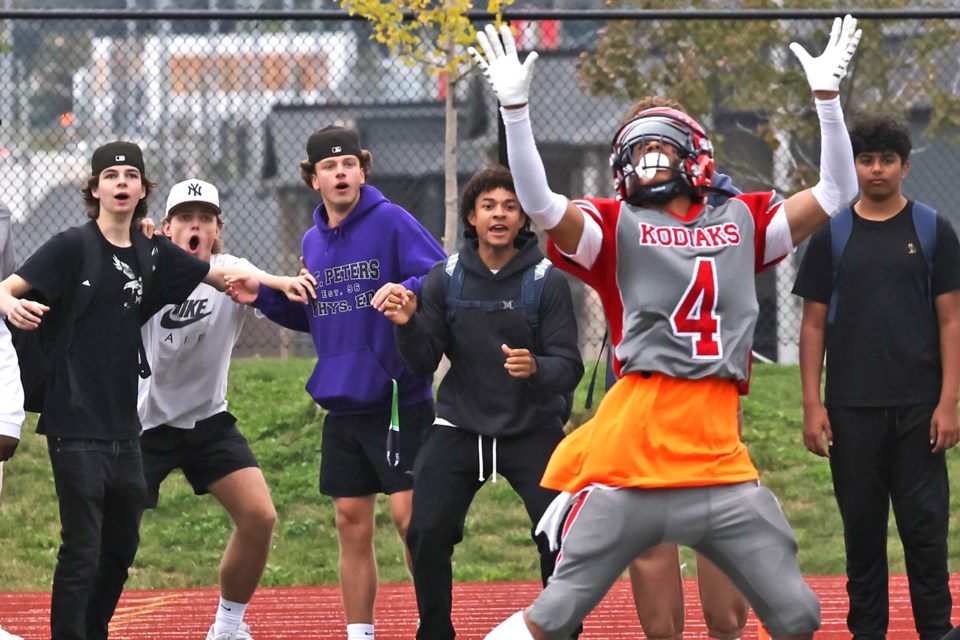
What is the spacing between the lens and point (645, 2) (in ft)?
44.7

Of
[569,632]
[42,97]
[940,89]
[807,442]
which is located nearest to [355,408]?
[807,442]

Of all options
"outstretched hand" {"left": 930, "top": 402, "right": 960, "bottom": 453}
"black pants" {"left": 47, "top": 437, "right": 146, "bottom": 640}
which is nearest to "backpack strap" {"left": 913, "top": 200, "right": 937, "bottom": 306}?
"outstretched hand" {"left": 930, "top": 402, "right": 960, "bottom": 453}

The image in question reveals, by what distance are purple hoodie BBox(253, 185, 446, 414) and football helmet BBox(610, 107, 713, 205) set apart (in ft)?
6.13

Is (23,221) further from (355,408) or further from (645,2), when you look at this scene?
(355,408)

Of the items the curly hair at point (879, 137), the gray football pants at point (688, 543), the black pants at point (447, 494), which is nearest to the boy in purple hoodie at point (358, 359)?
the black pants at point (447, 494)

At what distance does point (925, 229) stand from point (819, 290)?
476mm

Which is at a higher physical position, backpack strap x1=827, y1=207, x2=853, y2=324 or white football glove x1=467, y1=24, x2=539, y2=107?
white football glove x1=467, y1=24, x2=539, y2=107

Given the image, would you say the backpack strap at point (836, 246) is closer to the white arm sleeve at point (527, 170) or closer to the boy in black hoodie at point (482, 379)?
the boy in black hoodie at point (482, 379)

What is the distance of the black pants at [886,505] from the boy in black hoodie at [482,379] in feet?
3.87

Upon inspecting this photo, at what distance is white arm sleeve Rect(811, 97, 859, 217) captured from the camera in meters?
4.95

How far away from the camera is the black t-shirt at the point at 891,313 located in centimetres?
652

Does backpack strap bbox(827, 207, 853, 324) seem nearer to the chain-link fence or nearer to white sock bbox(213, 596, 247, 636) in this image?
white sock bbox(213, 596, 247, 636)

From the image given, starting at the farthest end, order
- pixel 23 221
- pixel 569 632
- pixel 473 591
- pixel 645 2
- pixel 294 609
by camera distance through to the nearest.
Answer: pixel 23 221 < pixel 645 2 < pixel 473 591 < pixel 294 609 < pixel 569 632

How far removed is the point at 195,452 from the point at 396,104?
10.4 m
